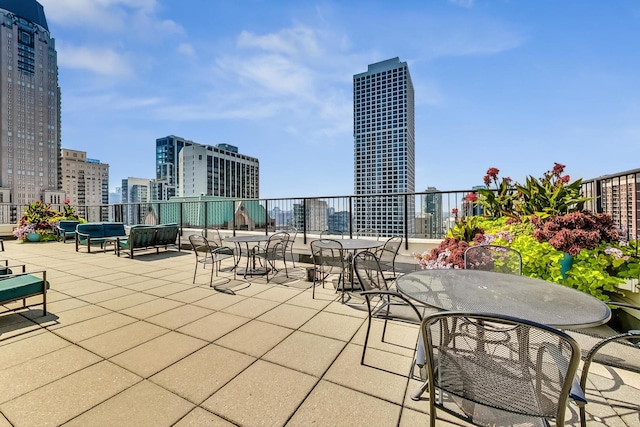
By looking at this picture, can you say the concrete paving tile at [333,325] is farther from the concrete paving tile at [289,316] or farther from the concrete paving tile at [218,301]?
the concrete paving tile at [218,301]

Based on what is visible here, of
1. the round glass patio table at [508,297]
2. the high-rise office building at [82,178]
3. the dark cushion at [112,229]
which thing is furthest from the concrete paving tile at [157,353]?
the high-rise office building at [82,178]

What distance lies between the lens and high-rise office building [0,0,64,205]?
64.9 metres

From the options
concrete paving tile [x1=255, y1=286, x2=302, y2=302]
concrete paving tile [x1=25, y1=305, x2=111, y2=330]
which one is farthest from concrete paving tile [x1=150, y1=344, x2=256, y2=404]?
concrete paving tile [x1=25, y1=305, x2=111, y2=330]

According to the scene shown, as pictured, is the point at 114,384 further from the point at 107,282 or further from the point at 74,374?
the point at 107,282

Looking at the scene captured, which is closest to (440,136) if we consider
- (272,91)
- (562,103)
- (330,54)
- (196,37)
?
(562,103)

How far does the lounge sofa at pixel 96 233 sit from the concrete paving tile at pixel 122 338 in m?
5.77

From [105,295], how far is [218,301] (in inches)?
69.4

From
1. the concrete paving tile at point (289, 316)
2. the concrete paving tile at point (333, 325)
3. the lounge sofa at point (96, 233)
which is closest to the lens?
the concrete paving tile at point (333, 325)

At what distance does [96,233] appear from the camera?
8086 mm

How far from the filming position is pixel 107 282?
4512mm

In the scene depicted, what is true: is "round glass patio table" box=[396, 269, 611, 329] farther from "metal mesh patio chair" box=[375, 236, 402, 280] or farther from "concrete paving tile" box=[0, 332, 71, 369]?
"concrete paving tile" box=[0, 332, 71, 369]

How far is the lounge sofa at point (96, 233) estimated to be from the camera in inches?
296

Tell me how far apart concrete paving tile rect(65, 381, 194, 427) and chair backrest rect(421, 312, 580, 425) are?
148 cm

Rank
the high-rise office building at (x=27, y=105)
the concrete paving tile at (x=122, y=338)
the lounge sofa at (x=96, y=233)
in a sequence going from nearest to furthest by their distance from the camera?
1. the concrete paving tile at (x=122, y=338)
2. the lounge sofa at (x=96, y=233)
3. the high-rise office building at (x=27, y=105)
